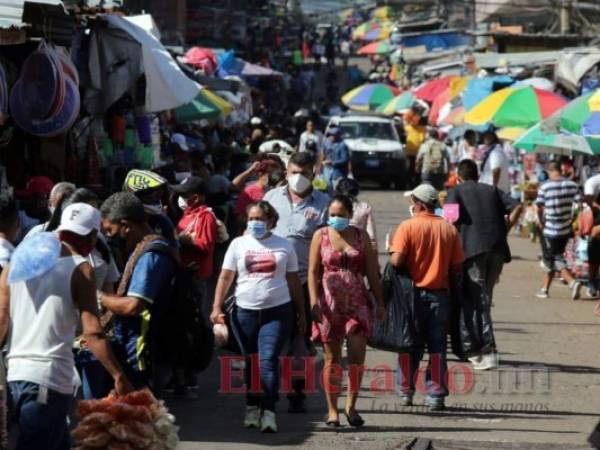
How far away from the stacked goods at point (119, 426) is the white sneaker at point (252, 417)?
3.33m

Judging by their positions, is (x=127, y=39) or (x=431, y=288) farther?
(x=127, y=39)

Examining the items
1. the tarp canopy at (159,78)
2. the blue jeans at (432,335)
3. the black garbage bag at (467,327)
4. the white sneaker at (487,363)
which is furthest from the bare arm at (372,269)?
the tarp canopy at (159,78)

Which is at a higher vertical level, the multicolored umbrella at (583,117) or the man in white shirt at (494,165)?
the multicolored umbrella at (583,117)

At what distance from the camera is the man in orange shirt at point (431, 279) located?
11672mm

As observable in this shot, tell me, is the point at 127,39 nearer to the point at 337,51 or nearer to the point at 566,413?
the point at 566,413

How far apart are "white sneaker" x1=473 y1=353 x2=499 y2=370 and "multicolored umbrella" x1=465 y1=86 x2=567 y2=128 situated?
8.04m

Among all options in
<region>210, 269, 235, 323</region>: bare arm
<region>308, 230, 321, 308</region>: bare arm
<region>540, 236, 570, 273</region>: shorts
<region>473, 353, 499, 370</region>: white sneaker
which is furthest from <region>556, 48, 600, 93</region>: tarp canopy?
<region>210, 269, 235, 323</region>: bare arm

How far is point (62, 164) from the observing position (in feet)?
47.1

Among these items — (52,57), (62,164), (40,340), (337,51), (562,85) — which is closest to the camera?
(40,340)

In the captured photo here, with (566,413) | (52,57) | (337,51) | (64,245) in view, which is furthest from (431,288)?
(337,51)

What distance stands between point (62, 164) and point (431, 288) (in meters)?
4.27

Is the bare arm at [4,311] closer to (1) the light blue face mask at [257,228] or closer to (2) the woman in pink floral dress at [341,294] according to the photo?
(1) the light blue face mask at [257,228]

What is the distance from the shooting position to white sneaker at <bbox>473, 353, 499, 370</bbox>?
1355cm

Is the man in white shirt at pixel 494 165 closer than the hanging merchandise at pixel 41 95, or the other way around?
the hanging merchandise at pixel 41 95
